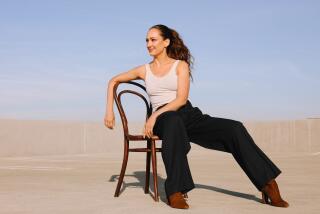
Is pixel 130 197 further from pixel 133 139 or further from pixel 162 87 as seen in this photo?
pixel 162 87

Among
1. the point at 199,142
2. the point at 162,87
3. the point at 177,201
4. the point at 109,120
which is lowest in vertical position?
the point at 177,201

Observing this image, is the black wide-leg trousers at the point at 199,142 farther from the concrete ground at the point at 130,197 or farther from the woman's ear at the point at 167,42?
the woman's ear at the point at 167,42

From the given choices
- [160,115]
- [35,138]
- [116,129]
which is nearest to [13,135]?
[35,138]

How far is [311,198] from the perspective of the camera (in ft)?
13.1

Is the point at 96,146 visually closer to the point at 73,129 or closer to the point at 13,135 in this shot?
the point at 73,129

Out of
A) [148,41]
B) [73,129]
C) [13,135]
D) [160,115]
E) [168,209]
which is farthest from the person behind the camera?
[73,129]

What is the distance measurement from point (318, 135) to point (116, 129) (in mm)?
5539

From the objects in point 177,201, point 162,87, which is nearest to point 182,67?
point 162,87

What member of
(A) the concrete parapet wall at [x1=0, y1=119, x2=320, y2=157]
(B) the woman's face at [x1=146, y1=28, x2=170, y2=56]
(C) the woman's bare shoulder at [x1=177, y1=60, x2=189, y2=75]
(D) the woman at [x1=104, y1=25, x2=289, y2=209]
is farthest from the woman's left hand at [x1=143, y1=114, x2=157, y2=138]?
(A) the concrete parapet wall at [x1=0, y1=119, x2=320, y2=157]

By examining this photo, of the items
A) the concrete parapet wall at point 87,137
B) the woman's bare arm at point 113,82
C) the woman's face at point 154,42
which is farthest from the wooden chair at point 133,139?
the concrete parapet wall at point 87,137

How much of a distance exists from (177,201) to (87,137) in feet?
37.5

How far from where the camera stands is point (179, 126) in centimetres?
350

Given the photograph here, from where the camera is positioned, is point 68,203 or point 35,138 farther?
point 35,138

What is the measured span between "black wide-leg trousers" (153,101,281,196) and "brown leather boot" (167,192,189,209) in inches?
1.1
